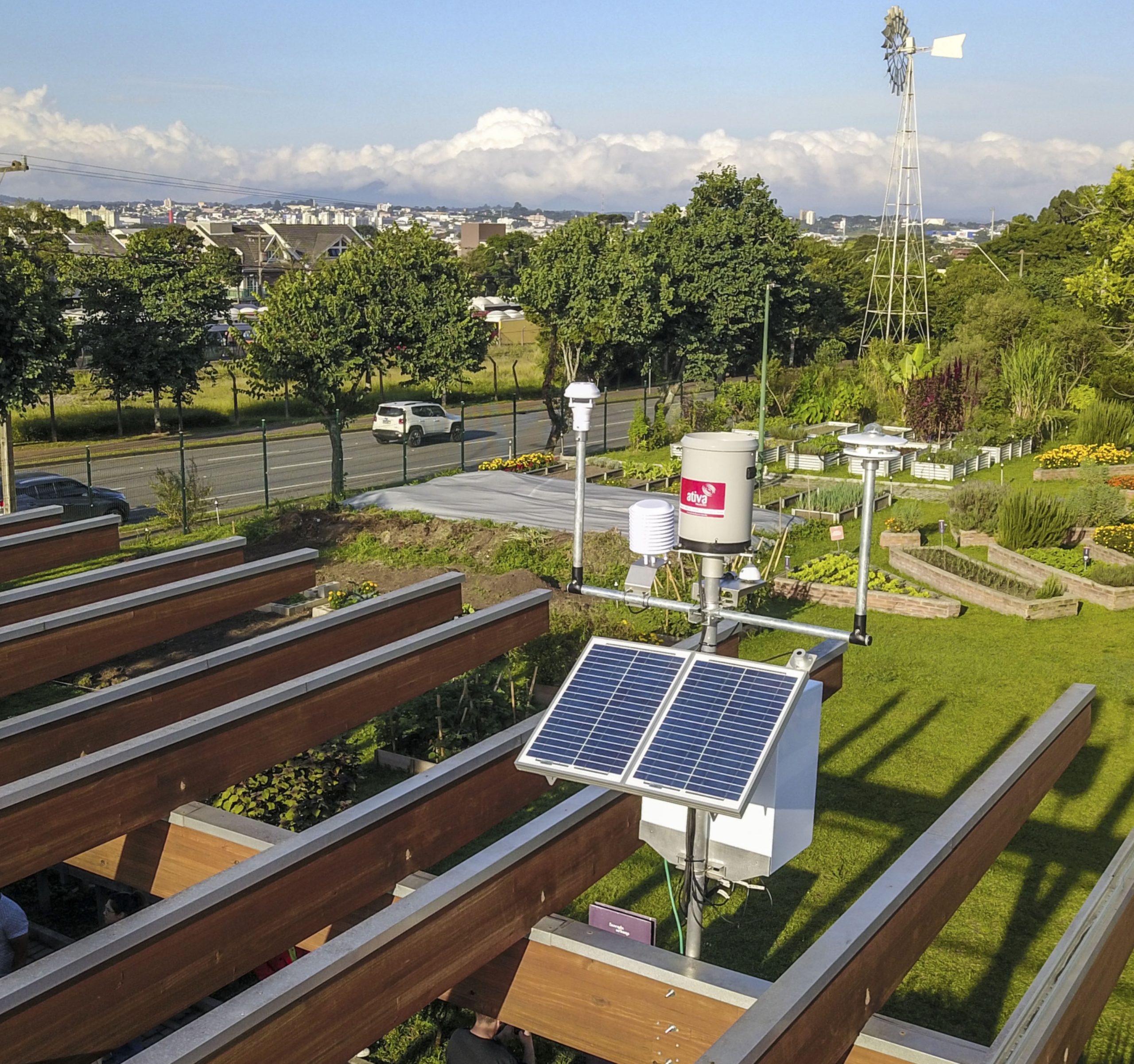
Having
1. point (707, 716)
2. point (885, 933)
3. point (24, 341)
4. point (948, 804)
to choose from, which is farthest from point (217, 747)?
point (24, 341)

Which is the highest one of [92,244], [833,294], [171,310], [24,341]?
[92,244]

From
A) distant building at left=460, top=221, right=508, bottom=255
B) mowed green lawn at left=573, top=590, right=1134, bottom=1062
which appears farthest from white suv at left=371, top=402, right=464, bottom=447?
distant building at left=460, top=221, right=508, bottom=255

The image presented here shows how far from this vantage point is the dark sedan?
23438mm

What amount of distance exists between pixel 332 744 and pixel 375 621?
127 inches

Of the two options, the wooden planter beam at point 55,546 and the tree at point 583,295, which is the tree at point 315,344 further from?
the wooden planter beam at point 55,546

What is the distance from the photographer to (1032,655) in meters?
14.5

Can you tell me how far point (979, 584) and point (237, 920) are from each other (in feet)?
48.6

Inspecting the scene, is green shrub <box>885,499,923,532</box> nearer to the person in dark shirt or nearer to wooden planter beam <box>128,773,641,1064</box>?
the person in dark shirt

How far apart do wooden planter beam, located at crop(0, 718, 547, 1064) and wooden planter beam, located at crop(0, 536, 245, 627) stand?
3165 mm

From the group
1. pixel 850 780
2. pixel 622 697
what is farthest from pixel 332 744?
pixel 622 697

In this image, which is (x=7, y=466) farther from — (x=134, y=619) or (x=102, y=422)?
(x=102, y=422)

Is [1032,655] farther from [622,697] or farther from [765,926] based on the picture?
[622,697]

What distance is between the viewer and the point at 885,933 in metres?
4.09

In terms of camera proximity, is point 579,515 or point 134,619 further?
point 134,619
